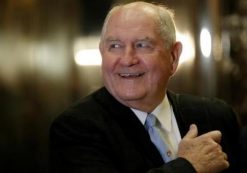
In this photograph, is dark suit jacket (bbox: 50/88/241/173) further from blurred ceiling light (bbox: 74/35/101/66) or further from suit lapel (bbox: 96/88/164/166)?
blurred ceiling light (bbox: 74/35/101/66)

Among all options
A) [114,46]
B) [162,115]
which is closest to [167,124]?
[162,115]

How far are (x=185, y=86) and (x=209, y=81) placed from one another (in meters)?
0.22

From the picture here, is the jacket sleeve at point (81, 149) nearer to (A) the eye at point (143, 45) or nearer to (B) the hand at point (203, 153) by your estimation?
(B) the hand at point (203, 153)

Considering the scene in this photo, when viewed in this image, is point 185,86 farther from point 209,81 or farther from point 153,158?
point 153,158

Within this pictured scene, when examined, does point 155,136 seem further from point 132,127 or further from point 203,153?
point 203,153

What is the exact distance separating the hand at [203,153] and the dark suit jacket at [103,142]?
1.4 inches

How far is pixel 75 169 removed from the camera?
1449 mm

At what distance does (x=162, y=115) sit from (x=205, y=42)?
86.4 inches

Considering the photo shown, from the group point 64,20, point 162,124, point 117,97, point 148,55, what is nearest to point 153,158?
point 162,124

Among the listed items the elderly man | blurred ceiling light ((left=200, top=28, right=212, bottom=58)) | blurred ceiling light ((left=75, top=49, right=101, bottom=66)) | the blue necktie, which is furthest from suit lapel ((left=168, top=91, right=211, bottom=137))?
blurred ceiling light ((left=200, top=28, right=212, bottom=58))

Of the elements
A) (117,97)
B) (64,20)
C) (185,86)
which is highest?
(64,20)

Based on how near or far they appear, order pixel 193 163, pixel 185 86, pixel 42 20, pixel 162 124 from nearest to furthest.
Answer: pixel 193 163 < pixel 162 124 < pixel 42 20 < pixel 185 86

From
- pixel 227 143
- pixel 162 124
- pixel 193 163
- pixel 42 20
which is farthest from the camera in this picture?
pixel 42 20

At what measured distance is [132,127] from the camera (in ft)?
5.14
